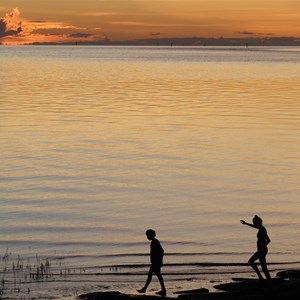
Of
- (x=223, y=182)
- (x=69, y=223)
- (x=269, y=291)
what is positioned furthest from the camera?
(x=223, y=182)

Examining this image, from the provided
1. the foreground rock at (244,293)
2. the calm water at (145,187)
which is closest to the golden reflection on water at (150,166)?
the calm water at (145,187)

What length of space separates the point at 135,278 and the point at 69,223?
997cm

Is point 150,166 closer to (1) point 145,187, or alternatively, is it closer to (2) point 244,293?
(1) point 145,187

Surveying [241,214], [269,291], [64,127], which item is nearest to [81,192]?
[241,214]

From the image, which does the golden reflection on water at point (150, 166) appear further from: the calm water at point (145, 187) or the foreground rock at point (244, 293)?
the foreground rock at point (244, 293)

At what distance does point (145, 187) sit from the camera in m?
41.0

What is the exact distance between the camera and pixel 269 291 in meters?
19.4

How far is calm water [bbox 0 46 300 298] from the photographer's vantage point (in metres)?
28.2

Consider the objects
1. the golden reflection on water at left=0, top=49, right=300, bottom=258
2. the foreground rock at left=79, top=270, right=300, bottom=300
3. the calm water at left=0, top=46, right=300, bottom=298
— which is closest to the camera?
the foreground rock at left=79, top=270, right=300, bottom=300

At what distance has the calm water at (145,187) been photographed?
28.2 meters

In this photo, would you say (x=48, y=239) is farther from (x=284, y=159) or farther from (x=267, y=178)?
(x=284, y=159)

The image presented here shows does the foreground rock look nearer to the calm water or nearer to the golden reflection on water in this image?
the calm water

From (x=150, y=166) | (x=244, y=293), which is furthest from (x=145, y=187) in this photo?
(x=244, y=293)

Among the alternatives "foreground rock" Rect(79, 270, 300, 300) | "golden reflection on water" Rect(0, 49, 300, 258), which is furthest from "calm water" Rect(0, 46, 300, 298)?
"foreground rock" Rect(79, 270, 300, 300)
